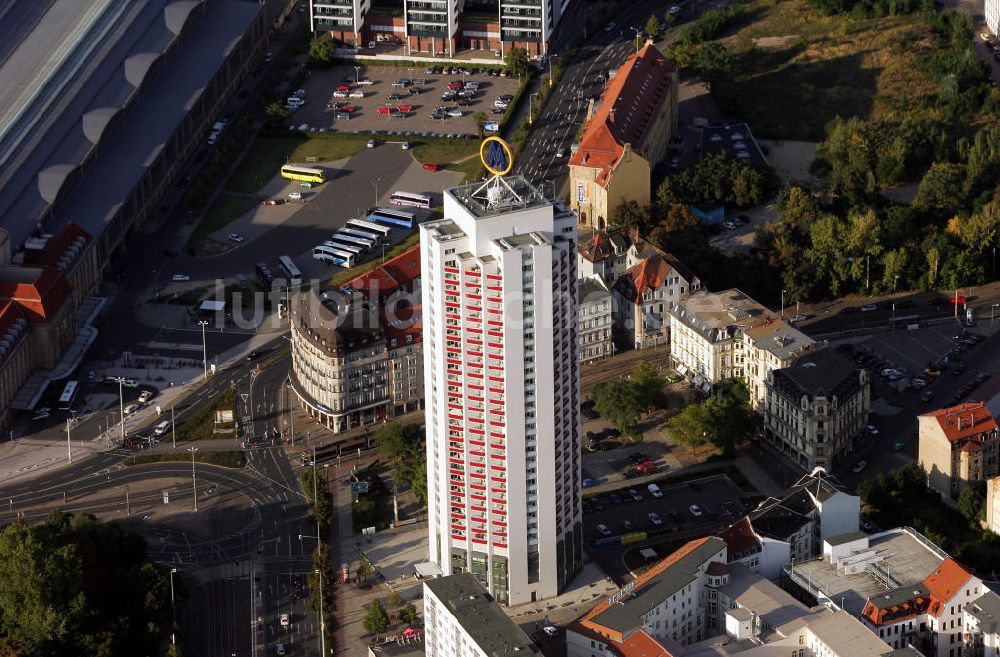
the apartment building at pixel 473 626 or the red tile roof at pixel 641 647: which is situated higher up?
the apartment building at pixel 473 626

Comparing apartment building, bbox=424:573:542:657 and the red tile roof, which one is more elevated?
apartment building, bbox=424:573:542:657

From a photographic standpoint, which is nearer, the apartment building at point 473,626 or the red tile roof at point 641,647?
the apartment building at point 473,626

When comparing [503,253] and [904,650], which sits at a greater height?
[503,253]

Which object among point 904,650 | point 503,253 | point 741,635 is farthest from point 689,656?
point 503,253

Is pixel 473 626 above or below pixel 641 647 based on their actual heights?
above

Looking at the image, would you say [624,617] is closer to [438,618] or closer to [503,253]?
[438,618]

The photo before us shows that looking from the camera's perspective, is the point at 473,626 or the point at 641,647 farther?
the point at 641,647

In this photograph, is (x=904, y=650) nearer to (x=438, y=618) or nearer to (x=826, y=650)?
(x=826, y=650)

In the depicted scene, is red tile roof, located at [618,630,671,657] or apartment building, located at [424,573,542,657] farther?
red tile roof, located at [618,630,671,657]
